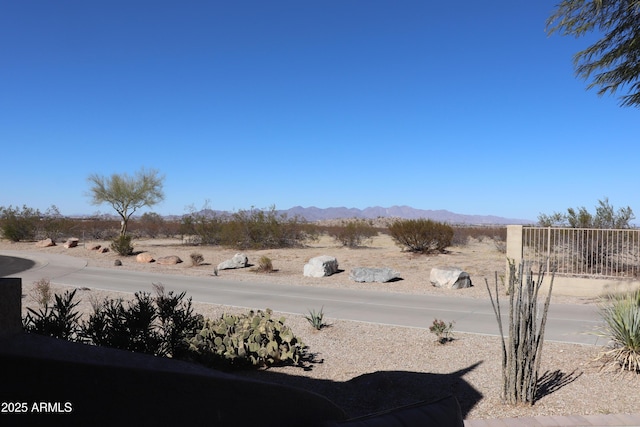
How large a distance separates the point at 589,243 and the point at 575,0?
915 cm

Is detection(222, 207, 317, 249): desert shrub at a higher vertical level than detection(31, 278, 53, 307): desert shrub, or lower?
higher

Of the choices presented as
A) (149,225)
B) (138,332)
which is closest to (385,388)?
(138,332)

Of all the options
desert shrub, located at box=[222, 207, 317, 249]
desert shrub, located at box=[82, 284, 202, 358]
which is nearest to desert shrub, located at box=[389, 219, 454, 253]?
desert shrub, located at box=[222, 207, 317, 249]

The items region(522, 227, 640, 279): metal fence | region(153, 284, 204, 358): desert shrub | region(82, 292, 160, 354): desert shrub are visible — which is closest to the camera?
region(82, 292, 160, 354): desert shrub

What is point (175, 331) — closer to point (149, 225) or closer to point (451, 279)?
point (451, 279)

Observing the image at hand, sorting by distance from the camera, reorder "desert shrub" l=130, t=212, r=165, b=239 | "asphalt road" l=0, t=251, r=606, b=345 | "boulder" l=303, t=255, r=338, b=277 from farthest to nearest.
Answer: "desert shrub" l=130, t=212, r=165, b=239
"boulder" l=303, t=255, r=338, b=277
"asphalt road" l=0, t=251, r=606, b=345

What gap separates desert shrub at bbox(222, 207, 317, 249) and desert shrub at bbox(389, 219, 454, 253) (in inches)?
395

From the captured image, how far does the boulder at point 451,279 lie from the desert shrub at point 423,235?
1238 cm

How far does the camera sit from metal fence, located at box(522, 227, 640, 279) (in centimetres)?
1531

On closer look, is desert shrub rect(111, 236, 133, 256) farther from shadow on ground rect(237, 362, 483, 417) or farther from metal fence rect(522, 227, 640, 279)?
shadow on ground rect(237, 362, 483, 417)

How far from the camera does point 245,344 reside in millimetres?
7047

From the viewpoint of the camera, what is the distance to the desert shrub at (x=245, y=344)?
675 cm

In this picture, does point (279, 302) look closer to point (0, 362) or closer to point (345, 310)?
point (345, 310)

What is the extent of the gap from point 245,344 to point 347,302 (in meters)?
6.65
